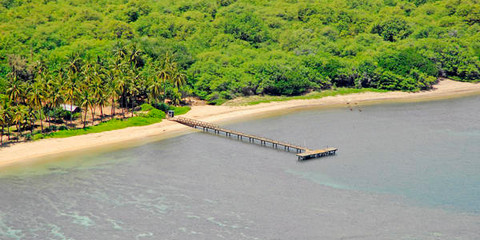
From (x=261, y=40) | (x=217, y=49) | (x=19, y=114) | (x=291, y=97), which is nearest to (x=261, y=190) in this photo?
(x=19, y=114)

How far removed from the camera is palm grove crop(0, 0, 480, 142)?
10569 centimetres

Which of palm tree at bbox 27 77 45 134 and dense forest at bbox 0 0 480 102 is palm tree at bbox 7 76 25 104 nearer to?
palm tree at bbox 27 77 45 134

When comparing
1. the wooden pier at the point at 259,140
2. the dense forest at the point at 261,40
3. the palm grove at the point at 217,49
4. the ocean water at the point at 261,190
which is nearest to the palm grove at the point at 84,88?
the palm grove at the point at 217,49

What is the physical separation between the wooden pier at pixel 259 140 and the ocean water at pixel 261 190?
159 centimetres

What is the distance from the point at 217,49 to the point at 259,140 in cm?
5742

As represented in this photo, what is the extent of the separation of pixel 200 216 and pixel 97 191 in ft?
55.8

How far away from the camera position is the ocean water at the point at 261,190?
58031 millimetres

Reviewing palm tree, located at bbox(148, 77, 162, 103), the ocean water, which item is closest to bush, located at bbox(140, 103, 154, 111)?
palm tree, located at bbox(148, 77, 162, 103)

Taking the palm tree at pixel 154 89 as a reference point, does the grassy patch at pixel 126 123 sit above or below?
below

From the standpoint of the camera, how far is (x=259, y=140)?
93.9 metres

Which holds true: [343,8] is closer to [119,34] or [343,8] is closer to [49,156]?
[119,34]

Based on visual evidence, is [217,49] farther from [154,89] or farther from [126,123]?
[126,123]

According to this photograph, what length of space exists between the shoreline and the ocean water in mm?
3954

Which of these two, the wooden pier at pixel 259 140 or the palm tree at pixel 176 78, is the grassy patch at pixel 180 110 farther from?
the palm tree at pixel 176 78
